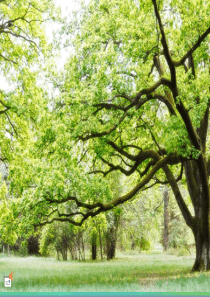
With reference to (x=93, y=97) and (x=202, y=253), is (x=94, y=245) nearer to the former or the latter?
(x=202, y=253)

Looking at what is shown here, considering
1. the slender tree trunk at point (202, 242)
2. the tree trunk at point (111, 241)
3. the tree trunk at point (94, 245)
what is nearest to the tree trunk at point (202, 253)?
the slender tree trunk at point (202, 242)

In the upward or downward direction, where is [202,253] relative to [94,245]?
upward

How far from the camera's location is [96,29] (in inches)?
475

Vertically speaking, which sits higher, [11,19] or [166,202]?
[11,19]

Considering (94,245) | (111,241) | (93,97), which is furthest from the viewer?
(94,245)

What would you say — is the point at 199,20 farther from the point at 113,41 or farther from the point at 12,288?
the point at 12,288

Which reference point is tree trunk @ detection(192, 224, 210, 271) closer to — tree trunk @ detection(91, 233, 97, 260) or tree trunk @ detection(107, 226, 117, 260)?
tree trunk @ detection(107, 226, 117, 260)

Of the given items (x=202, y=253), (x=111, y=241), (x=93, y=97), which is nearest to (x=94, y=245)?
(x=111, y=241)

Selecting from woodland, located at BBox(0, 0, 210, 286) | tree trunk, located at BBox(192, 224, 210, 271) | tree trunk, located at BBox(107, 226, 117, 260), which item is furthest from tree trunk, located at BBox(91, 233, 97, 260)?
tree trunk, located at BBox(192, 224, 210, 271)

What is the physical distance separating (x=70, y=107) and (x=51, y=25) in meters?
5.51

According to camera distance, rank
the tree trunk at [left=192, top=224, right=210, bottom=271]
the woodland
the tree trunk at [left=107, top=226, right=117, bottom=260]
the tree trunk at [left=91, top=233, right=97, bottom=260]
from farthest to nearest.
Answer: the tree trunk at [left=91, top=233, right=97, bottom=260] → the tree trunk at [left=107, top=226, right=117, bottom=260] → the tree trunk at [left=192, top=224, right=210, bottom=271] → the woodland

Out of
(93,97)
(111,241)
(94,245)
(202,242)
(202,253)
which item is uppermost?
(93,97)

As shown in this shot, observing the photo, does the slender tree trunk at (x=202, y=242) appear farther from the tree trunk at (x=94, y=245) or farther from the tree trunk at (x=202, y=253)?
the tree trunk at (x=94, y=245)

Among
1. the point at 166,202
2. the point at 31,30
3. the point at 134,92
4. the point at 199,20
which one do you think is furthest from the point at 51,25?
the point at 166,202
